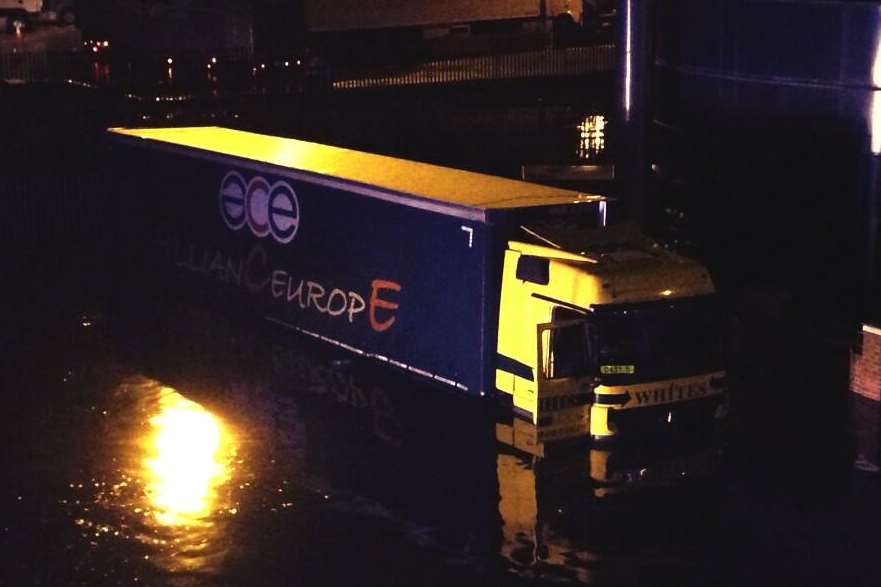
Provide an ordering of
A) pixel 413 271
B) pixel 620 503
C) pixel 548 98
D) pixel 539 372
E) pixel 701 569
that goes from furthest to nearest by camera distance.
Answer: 1. pixel 548 98
2. pixel 413 271
3. pixel 539 372
4. pixel 620 503
5. pixel 701 569

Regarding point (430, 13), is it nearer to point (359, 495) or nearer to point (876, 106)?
point (876, 106)

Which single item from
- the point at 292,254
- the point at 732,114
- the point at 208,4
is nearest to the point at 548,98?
the point at 208,4

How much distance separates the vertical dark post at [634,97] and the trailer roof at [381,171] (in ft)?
24.6

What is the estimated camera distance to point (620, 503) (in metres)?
19.4

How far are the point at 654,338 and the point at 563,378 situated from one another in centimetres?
146

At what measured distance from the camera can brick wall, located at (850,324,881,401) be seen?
2358cm

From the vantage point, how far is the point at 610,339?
20.7 meters

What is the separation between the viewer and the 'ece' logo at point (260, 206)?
2727cm

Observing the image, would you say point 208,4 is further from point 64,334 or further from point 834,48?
point 834,48

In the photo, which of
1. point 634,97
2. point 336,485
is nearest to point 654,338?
point 336,485

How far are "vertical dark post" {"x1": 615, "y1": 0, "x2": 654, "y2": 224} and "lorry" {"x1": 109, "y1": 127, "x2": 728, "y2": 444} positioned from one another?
25.9 feet

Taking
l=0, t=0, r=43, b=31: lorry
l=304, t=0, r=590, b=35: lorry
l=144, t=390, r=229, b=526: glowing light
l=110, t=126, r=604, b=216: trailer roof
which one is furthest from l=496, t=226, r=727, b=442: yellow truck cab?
l=304, t=0, r=590, b=35: lorry

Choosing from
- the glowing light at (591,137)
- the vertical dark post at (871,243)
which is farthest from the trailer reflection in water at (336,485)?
the glowing light at (591,137)

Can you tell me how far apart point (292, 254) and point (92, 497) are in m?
8.53
